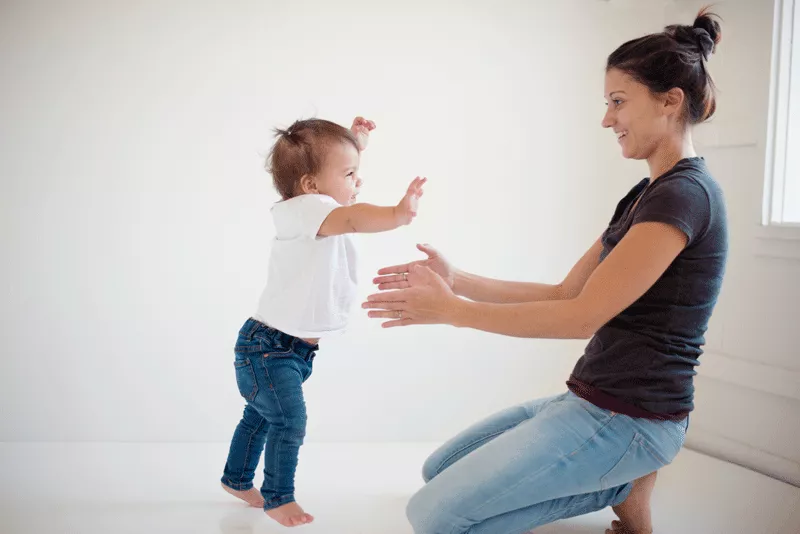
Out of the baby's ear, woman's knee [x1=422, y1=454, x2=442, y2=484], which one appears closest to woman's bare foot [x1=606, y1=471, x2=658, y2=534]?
woman's knee [x1=422, y1=454, x2=442, y2=484]

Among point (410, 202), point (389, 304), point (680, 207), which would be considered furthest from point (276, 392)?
point (680, 207)

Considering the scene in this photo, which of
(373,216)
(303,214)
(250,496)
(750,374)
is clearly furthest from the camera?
(750,374)

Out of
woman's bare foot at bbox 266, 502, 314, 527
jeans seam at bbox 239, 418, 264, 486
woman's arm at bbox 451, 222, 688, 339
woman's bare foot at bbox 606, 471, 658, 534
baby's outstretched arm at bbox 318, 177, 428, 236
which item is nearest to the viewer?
woman's arm at bbox 451, 222, 688, 339

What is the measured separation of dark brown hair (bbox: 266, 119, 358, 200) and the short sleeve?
3.3 inches

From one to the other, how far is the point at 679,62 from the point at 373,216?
2.48ft

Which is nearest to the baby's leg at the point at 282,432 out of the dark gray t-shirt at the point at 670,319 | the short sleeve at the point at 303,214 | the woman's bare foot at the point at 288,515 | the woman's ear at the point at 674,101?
the woman's bare foot at the point at 288,515

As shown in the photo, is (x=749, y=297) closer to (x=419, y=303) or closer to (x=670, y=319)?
(x=670, y=319)

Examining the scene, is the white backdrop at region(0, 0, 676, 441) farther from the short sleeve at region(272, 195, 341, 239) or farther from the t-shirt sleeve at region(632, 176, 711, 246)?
the t-shirt sleeve at region(632, 176, 711, 246)

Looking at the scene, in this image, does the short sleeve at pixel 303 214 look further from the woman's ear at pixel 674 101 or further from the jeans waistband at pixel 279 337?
the woman's ear at pixel 674 101

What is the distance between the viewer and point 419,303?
1598 mm

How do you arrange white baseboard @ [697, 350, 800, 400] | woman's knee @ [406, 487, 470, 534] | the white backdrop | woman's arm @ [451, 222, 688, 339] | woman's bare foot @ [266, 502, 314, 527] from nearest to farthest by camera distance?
woman's arm @ [451, 222, 688, 339] → woman's knee @ [406, 487, 470, 534] → woman's bare foot @ [266, 502, 314, 527] → white baseboard @ [697, 350, 800, 400] → the white backdrop

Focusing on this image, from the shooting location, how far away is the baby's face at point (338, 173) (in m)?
1.99

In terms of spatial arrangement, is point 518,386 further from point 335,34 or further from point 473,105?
point 335,34

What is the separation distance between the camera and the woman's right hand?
5.90 ft
